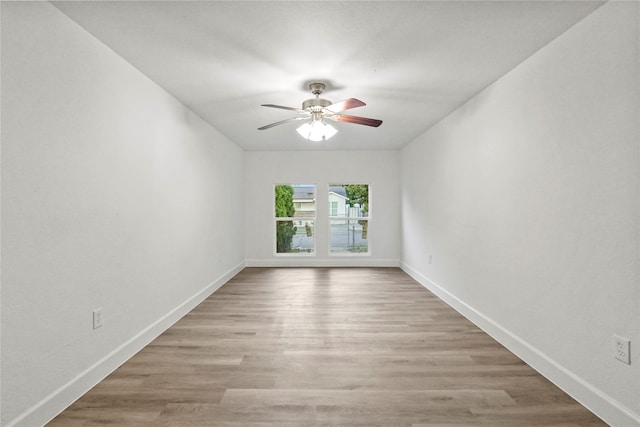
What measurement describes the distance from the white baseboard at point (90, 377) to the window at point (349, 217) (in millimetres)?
3600

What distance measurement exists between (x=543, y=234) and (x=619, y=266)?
0.56 metres

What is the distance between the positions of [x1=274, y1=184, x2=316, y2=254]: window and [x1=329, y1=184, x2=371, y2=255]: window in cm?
44

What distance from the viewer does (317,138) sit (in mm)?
3355

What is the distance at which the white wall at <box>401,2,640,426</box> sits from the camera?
1.67m

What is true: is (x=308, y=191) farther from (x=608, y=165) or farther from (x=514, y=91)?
(x=608, y=165)

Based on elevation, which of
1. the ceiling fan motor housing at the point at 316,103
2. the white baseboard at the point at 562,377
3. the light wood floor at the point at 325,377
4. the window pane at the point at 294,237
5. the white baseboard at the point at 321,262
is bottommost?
the light wood floor at the point at 325,377

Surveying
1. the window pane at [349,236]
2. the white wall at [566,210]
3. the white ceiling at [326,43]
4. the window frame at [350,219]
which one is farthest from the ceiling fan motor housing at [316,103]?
the window pane at [349,236]

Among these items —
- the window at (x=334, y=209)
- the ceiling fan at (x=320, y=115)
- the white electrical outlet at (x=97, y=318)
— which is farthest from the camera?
the window at (x=334, y=209)

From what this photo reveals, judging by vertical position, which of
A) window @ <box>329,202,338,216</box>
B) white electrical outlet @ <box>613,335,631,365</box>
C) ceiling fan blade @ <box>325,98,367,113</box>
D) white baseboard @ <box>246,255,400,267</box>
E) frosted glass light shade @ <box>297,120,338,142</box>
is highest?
ceiling fan blade @ <box>325,98,367,113</box>

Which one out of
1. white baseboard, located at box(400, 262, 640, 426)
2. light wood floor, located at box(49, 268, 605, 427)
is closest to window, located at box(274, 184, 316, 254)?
light wood floor, located at box(49, 268, 605, 427)

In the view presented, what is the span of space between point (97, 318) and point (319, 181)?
466 cm

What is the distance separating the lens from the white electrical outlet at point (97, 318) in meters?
2.12

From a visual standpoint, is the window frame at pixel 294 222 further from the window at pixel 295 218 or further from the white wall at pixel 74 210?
the white wall at pixel 74 210

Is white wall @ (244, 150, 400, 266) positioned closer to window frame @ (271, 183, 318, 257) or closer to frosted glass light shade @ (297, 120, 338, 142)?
window frame @ (271, 183, 318, 257)
